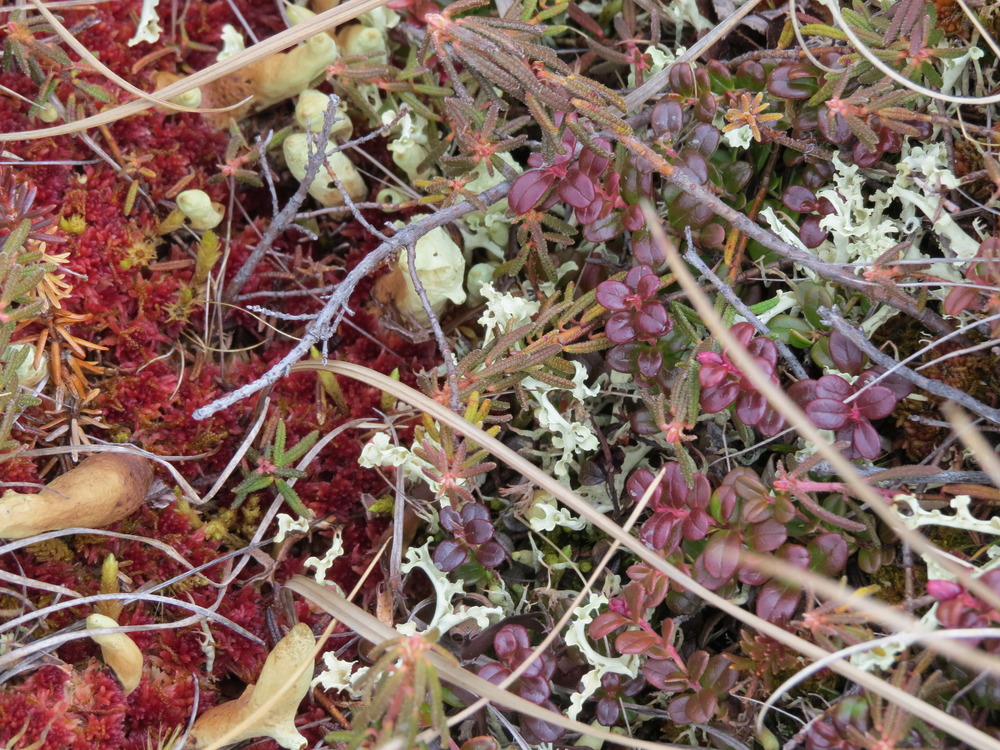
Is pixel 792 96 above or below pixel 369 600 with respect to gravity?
above

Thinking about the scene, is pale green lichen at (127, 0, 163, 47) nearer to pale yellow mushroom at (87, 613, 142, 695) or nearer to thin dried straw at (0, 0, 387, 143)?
thin dried straw at (0, 0, 387, 143)

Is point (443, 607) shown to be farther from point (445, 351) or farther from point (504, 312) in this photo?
point (504, 312)

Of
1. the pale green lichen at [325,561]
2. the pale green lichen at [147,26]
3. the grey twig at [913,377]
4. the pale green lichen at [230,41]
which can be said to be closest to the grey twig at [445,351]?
the pale green lichen at [325,561]

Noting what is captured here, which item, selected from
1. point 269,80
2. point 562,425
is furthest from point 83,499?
point 269,80

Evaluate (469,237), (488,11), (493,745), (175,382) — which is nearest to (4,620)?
(175,382)

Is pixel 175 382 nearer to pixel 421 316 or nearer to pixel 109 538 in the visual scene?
pixel 109 538

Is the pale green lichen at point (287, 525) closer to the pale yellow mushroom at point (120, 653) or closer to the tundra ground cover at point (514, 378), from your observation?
the tundra ground cover at point (514, 378)
